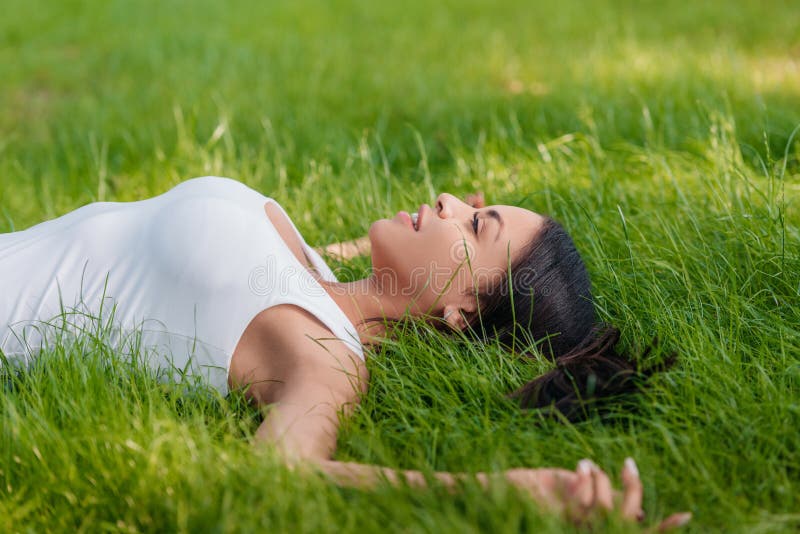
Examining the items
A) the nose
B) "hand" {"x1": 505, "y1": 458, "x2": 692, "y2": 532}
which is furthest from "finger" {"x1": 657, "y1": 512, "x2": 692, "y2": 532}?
the nose

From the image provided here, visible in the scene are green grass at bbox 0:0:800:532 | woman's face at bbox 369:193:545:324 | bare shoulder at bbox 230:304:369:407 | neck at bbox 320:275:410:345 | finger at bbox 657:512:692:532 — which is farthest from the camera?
neck at bbox 320:275:410:345

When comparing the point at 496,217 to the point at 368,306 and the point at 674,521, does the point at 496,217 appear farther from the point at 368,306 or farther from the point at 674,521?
the point at 674,521

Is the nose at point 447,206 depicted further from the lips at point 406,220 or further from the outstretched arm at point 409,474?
the outstretched arm at point 409,474

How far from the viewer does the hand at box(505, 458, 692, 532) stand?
170 centimetres

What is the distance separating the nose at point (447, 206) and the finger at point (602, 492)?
0.97 metres

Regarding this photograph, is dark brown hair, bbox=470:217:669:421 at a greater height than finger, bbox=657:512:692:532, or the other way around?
dark brown hair, bbox=470:217:669:421

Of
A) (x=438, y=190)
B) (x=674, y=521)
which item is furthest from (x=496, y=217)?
(x=438, y=190)

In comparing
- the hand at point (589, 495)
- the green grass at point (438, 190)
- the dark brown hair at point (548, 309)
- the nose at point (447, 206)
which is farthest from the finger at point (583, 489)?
the nose at point (447, 206)

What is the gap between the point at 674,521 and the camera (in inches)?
66.6

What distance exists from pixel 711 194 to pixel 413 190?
1.26 meters

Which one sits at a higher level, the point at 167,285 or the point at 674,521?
the point at 167,285

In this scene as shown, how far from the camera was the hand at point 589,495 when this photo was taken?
1.70 meters

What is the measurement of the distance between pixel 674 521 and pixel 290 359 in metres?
1.06

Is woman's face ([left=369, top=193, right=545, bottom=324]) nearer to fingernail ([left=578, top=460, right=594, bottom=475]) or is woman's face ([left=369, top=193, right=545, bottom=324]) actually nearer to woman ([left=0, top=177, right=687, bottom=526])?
→ woman ([left=0, top=177, right=687, bottom=526])
